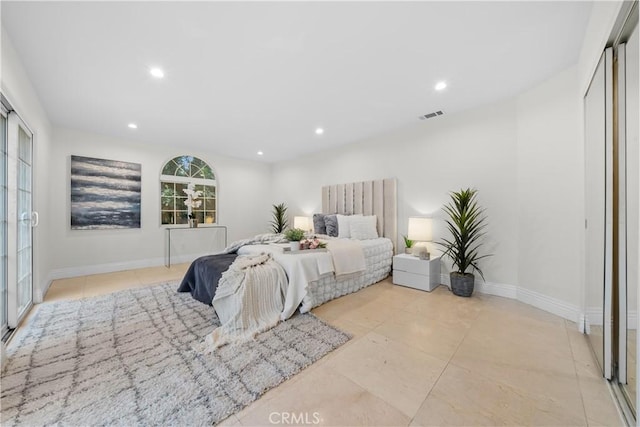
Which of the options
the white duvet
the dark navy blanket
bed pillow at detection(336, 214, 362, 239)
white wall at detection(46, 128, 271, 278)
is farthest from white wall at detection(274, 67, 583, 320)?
white wall at detection(46, 128, 271, 278)

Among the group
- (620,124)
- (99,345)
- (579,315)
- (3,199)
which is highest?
(620,124)

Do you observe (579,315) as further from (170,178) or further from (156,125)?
(170,178)

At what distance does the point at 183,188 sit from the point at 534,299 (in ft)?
19.8

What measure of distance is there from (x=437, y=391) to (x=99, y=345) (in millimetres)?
Result: 2529

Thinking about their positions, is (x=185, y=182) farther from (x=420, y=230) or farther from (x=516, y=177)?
(x=516, y=177)

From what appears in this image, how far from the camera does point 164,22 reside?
1.70m

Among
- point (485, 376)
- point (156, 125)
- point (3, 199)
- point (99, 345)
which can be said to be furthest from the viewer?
point (156, 125)

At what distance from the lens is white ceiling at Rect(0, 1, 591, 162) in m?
1.64

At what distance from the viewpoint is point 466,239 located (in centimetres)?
294

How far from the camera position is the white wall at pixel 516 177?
7.72ft

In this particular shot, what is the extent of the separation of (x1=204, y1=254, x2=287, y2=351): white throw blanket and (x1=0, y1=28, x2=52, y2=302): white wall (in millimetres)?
2298

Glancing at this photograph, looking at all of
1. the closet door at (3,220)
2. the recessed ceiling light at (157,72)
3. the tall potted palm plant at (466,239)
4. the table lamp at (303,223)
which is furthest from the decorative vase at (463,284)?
the closet door at (3,220)

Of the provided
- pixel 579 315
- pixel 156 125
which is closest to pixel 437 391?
pixel 579 315

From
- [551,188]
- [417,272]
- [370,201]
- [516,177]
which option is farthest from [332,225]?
[551,188]
